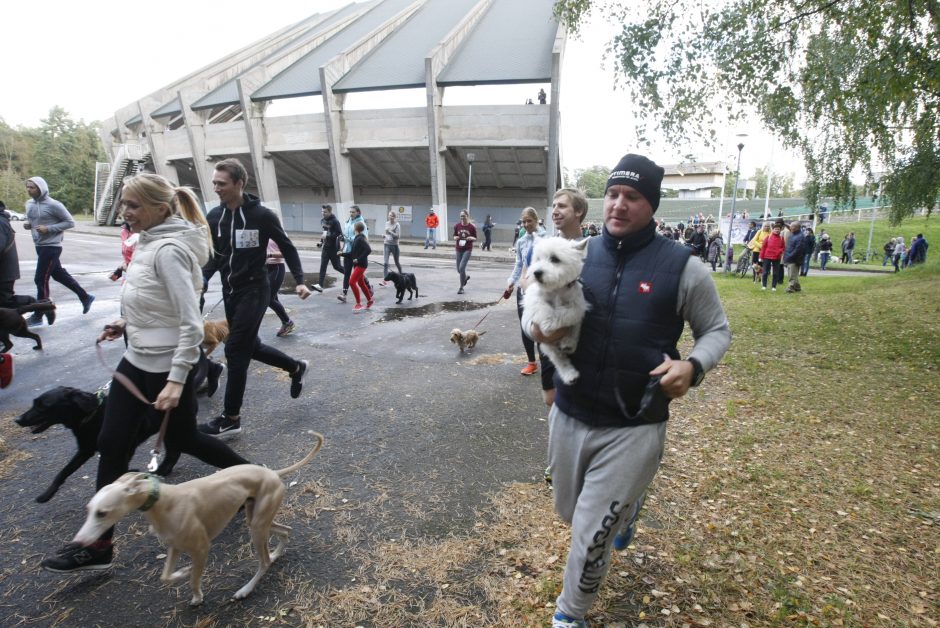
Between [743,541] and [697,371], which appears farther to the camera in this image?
[743,541]

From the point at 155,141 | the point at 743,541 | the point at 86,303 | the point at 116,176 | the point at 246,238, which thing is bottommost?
the point at 743,541

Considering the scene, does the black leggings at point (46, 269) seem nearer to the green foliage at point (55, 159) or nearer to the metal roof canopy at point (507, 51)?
the metal roof canopy at point (507, 51)

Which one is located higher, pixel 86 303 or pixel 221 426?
pixel 86 303

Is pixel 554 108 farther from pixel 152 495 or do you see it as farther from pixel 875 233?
pixel 875 233

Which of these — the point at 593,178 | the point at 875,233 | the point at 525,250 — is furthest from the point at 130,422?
the point at 593,178

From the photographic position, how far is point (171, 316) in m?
2.70

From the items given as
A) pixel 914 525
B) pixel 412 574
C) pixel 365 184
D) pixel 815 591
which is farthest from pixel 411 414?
pixel 365 184

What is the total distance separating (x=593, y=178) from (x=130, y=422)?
366 feet

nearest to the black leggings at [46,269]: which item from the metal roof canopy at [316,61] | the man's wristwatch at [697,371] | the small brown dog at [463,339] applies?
the small brown dog at [463,339]

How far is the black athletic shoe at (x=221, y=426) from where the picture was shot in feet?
13.9

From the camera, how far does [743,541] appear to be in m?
3.18

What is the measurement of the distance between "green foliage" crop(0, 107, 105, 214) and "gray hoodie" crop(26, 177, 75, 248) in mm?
71272

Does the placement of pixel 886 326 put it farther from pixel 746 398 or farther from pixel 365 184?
pixel 365 184

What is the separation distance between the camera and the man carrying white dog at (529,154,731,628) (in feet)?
6.54
